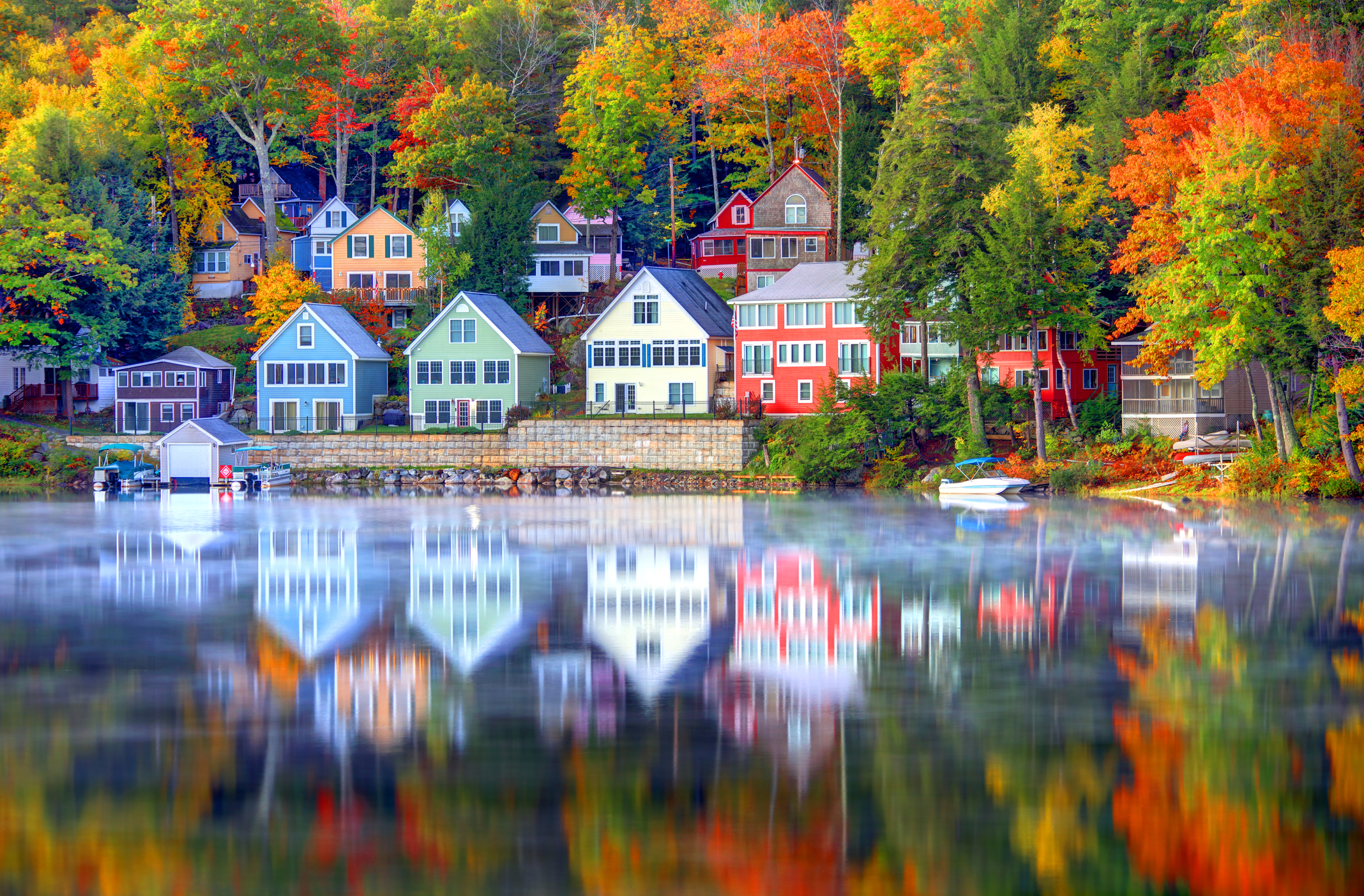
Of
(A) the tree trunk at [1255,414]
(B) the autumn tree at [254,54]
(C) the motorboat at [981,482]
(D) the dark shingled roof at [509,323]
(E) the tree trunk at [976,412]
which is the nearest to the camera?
(A) the tree trunk at [1255,414]

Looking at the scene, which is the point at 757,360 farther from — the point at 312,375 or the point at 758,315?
the point at 312,375

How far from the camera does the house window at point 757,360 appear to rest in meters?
68.1

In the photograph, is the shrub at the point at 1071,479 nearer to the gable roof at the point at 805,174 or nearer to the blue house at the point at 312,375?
the gable roof at the point at 805,174

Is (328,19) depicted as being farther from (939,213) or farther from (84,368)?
(939,213)

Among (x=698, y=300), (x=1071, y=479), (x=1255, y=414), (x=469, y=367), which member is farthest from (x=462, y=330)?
(x=1255, y=414)

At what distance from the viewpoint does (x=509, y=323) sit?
72.5m

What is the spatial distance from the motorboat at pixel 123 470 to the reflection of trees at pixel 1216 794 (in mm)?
56558

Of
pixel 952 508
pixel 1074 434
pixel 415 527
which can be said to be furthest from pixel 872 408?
pixel 415 527

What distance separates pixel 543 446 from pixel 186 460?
17621 mm

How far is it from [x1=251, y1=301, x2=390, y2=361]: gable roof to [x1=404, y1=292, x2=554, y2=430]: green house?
8.64ft

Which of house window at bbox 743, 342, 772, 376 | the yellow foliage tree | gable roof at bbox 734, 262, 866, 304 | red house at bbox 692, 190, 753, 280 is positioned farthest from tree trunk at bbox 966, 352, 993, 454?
the yellow foliage tree

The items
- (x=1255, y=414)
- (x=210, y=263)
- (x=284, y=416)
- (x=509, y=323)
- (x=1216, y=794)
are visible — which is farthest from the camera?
(x=210, y=263)

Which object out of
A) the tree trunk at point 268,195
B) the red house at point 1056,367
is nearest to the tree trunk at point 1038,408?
the red house at point 1056,367

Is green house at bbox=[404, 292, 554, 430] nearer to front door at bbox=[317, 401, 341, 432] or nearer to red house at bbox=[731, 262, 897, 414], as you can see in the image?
front door at bbox=[317, 401, 341, 432]
